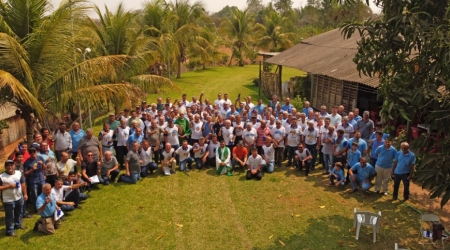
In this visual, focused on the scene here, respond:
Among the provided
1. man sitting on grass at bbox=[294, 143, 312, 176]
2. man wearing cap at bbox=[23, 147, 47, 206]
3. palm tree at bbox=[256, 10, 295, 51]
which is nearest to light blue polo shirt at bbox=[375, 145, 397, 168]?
man sitting on grass at bbox=[294, 143, 312, 176]

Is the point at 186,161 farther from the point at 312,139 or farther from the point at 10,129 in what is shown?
the point at 10,129

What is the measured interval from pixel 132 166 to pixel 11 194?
12.2 ft

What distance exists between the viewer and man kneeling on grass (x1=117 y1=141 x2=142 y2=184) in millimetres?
11641

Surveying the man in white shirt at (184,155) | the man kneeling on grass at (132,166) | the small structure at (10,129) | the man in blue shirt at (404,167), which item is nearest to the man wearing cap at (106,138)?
the man kneeling on grass at (132,166)

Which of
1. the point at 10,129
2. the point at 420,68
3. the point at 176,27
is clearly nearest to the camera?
the point at 420,68

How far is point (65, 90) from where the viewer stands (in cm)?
1055

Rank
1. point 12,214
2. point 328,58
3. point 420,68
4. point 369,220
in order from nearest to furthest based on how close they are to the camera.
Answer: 1. point 420,68
2. point 369,220
3. point 12,214
4. point 328,58

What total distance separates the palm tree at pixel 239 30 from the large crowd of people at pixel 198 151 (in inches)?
1131

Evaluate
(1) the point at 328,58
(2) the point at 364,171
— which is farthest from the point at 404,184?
(1) the point at 328,58

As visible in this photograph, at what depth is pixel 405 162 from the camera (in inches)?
395

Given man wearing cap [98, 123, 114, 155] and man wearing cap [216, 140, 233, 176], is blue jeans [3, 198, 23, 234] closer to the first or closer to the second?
man wearing cap [98, 123, 114, 155]

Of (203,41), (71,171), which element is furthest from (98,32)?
(203,41)

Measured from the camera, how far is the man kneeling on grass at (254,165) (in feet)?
39.6

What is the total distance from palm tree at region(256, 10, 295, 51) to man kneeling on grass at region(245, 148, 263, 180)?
99.1 ft
